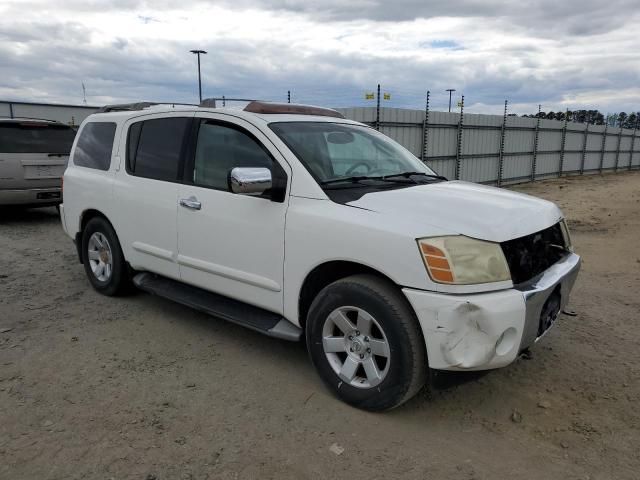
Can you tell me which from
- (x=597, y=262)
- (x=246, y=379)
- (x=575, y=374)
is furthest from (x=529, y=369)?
(x=597, y=262)

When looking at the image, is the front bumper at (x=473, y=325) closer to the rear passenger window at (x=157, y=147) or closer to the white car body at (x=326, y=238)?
the white car body at (x=326, y=238)

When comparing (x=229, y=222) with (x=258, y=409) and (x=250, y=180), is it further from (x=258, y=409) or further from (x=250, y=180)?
(x=258, y=409)

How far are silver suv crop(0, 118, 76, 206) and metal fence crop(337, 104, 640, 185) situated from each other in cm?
661

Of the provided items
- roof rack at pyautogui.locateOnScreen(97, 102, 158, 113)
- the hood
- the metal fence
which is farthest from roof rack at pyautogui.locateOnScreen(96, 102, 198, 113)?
the metal fence

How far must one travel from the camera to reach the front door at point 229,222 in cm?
354

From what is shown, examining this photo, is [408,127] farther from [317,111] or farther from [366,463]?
[366,463]

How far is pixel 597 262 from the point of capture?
7059mm

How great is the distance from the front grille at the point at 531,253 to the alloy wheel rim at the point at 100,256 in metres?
3.67

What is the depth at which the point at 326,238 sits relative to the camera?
3.19m

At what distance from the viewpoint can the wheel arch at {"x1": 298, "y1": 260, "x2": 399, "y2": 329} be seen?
3176mm

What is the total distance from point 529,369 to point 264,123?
2571mm

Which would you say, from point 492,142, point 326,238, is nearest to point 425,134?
point 492,142

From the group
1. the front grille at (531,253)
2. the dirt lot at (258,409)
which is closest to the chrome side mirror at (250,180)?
the dirt lot at (258,409)

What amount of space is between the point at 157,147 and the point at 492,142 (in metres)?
16.2
